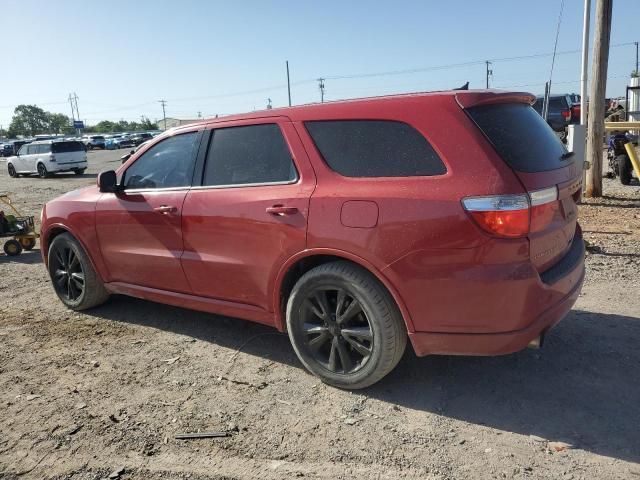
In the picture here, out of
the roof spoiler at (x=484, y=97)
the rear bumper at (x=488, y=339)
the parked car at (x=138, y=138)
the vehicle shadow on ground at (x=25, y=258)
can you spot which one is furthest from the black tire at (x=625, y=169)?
the parked car at (x=138, y=138)

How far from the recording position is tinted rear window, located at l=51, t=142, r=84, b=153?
84.0ft

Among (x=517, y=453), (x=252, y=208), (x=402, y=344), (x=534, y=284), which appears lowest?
(x=517, y=453)

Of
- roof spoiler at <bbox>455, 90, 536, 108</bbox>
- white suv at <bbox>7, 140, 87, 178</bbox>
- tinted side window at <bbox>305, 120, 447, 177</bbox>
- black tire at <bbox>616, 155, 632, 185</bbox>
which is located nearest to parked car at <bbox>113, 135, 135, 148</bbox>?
white suv at <bbox>7, 140, 87, 178</bbox>

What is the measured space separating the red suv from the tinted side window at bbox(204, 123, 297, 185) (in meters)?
0.01

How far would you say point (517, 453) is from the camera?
2.82 meters

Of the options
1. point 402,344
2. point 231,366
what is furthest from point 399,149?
point 231,366

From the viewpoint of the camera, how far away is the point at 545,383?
3.52 metres

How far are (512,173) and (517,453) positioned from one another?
143 centimetres

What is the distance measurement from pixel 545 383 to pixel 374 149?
1827 mm

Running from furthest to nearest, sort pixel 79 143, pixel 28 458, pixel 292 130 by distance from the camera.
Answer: pixel 79 143, pixel 292 130, pixel 28 458

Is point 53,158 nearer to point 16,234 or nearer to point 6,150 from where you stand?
point 16,234

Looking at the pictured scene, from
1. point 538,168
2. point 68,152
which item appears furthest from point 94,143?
point 538,168

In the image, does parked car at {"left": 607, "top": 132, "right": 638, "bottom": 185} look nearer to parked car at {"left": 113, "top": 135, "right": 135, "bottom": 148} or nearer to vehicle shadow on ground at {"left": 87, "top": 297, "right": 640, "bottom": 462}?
vehicle shadow on ground at {"left": 87, "top": 297, "right": 640, "bottom": 462}

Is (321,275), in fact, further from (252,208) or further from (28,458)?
(28,458)
